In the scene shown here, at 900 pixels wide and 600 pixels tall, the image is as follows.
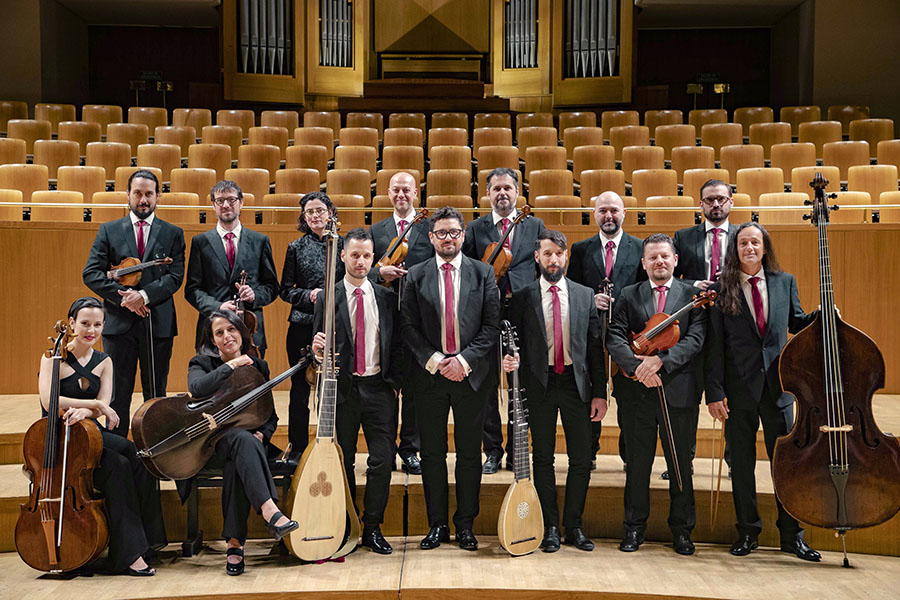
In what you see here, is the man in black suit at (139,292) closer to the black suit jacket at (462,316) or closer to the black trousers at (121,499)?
the black trousers at (121,499)

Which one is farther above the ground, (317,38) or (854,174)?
(317,38)

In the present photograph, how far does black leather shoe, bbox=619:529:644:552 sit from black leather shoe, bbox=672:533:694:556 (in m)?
0.12

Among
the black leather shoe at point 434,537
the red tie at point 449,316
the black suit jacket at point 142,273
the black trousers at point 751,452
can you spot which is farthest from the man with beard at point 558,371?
the black suit jacket at point 142,273

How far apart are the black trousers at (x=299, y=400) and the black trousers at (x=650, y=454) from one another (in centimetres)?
109

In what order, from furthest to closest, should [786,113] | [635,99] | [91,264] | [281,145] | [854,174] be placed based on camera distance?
[635,99] → [786,113] → [281,145] → [854,174] → [91,264]

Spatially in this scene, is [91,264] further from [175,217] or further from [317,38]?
[317,38]

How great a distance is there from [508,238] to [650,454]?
2.86 ft

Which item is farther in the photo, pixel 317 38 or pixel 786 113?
pixel 317 38

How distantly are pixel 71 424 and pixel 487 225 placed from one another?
1489 millimetres

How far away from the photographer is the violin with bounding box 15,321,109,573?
8.51ft

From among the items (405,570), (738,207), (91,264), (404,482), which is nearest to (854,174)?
(738,207)

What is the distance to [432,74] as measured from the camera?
7.93 m

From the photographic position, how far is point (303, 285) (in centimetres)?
315

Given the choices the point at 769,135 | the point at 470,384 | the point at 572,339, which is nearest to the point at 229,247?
the point at 470,384
